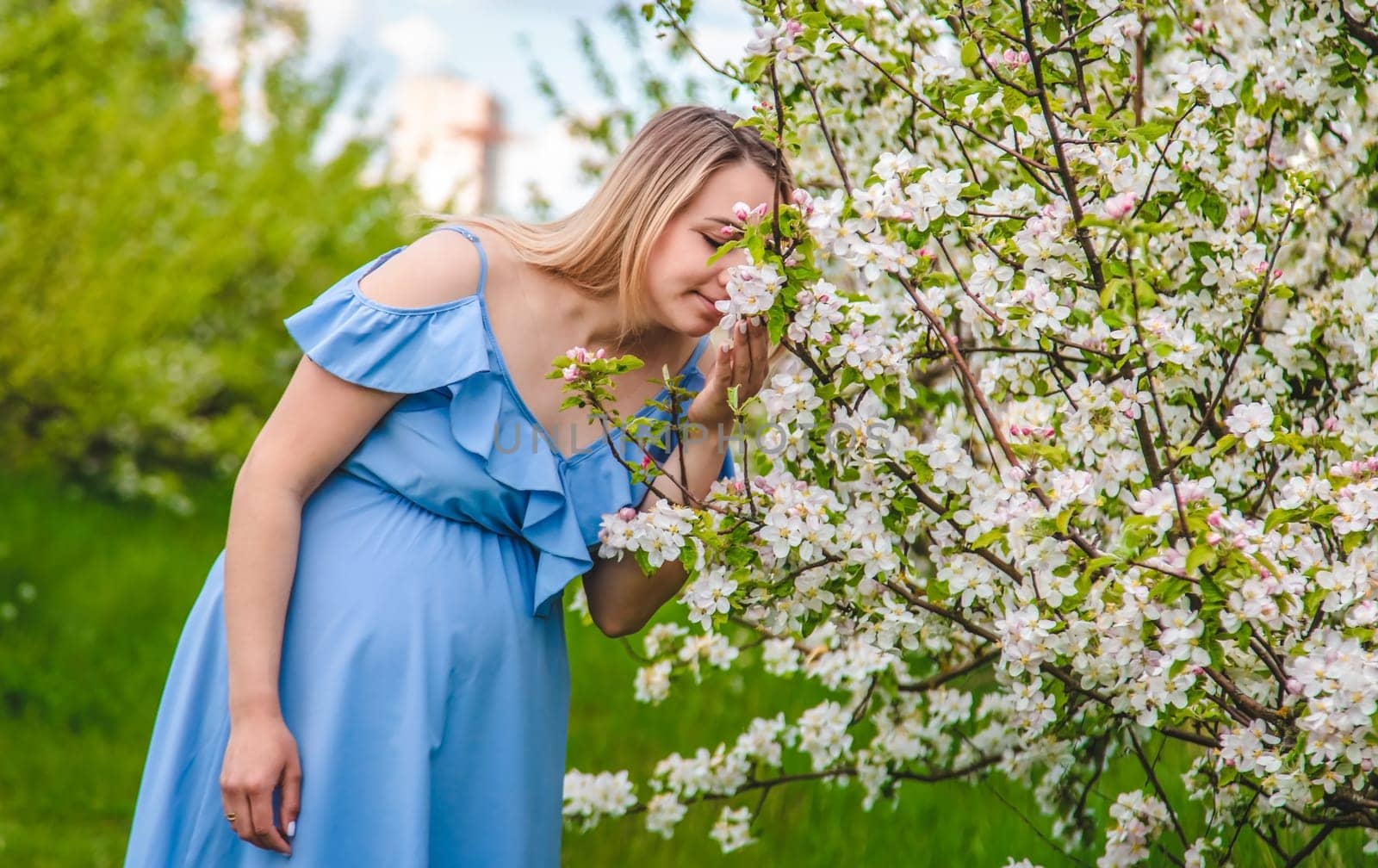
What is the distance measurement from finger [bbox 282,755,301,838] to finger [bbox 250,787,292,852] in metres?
0.02

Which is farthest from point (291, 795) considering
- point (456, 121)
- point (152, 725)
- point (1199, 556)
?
point (456, 121)

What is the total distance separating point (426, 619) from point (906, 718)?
1258mm

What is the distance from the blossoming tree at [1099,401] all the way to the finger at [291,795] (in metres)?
0.57

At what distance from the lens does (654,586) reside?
225cm

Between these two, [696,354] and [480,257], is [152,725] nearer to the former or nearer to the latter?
[696,354]

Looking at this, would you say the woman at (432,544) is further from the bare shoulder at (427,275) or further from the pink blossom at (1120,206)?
the pink blossom at (1120,206)

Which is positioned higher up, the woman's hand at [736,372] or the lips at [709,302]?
the lips at [709,302]

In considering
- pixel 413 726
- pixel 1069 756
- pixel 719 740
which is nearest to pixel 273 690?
pixel 413 726

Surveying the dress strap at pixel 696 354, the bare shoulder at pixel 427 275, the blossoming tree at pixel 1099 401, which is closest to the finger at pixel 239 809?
the blossoming tree at pixel 1099 401

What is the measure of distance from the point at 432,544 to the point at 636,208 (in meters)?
0.66

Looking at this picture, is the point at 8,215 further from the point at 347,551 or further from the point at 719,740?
the point at 347,551

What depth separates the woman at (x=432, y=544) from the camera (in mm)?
1929

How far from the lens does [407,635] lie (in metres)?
1.97

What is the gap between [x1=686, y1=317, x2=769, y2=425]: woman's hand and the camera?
196 centimetres
